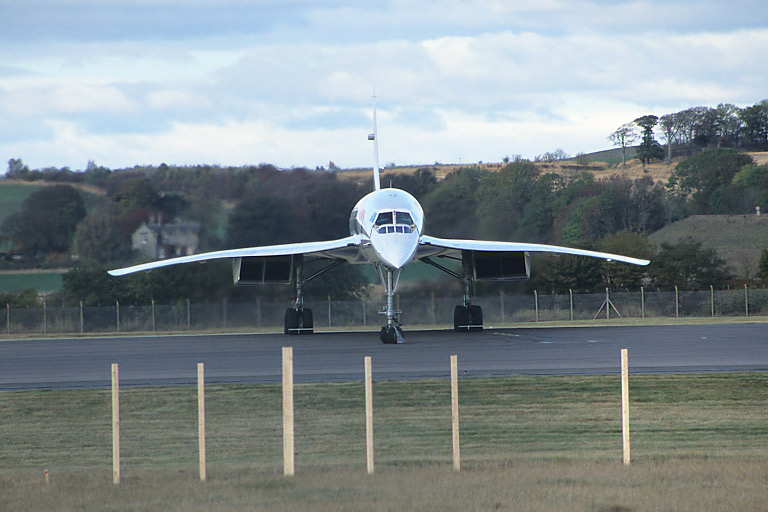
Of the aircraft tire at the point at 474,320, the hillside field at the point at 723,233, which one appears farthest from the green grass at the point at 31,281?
the hillside field at the point at 723,233

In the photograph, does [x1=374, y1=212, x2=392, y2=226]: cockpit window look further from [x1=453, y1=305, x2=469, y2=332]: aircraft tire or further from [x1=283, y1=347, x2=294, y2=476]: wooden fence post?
[x1=283, y1=347, x2=294, y2=476]: wooden fence post

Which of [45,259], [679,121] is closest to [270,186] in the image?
[45,259]

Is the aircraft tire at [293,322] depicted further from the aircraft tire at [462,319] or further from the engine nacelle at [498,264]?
the engine nacelle at [498,264]

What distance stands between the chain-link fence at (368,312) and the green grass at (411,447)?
18.2 m

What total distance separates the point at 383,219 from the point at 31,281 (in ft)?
63.0

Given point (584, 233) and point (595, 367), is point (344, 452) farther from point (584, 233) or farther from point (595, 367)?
point (584, 233)

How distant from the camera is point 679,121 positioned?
10119 cm

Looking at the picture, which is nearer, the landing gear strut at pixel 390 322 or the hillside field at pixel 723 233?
the landing gear strut at pixel 390 322

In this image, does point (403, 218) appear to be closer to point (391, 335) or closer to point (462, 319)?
point (391, 335)

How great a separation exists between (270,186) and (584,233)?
84.2ft

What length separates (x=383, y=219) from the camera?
23.0 metres

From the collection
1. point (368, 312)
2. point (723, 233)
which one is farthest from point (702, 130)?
point (368, 312)

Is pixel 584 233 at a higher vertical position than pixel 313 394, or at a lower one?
higher

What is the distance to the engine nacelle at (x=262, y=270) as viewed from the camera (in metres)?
27.9
